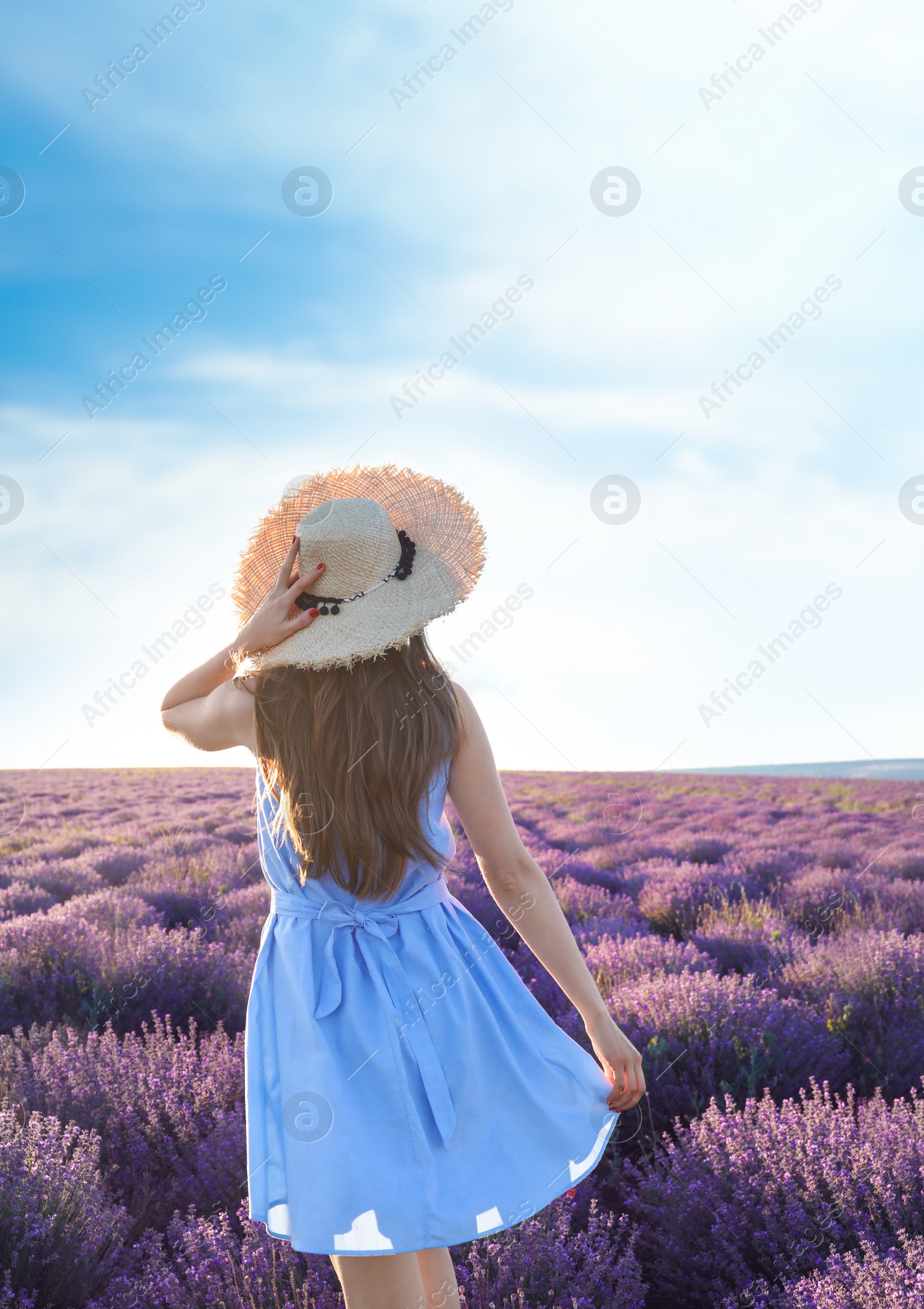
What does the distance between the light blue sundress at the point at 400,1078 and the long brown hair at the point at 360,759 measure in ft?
0.19

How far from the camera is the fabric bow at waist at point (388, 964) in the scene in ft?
5.09

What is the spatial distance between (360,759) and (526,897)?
1.46ft

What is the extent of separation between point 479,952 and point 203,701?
0.84 meters

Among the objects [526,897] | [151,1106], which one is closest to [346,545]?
[526,897]

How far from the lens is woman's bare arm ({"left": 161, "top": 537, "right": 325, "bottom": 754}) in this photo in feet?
5.64

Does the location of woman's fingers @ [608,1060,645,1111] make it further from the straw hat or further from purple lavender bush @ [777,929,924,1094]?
purple lavender bush @ [777,929,924,1094]

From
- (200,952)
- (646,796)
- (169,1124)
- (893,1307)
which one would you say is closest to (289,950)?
(893,1307)

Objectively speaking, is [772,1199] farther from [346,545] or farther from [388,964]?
[346,545]

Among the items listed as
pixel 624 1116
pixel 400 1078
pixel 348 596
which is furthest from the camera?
pixel 624 1116

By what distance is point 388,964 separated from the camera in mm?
1633

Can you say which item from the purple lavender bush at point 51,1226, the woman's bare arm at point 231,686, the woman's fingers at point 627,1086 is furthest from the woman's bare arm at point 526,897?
the purple lavender bush at point 51,1226

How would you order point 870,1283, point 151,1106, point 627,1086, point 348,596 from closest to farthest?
point 627,1086
point 348,596
point 870,1283
point 151,1106

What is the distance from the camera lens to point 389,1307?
4.82 feet

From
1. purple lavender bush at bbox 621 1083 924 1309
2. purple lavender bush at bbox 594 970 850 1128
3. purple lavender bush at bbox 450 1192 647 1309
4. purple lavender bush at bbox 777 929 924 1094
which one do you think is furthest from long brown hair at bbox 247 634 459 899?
purple lavender bush at bbox 777 929 924 1094
